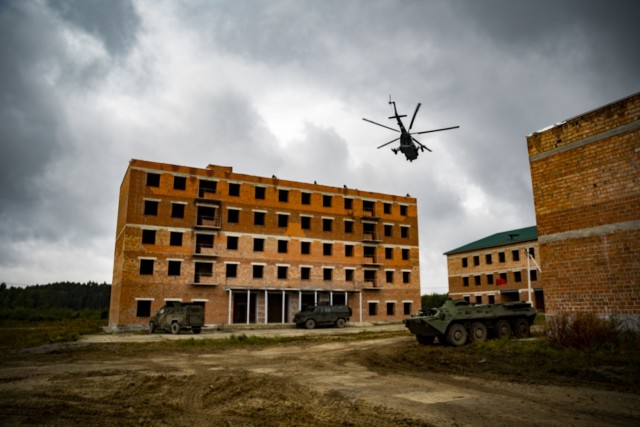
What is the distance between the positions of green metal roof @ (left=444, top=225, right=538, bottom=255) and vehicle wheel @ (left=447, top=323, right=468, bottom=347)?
101 ft

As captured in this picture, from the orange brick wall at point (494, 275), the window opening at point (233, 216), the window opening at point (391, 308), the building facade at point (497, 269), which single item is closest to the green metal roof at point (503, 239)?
the building facade at point (497, 269)

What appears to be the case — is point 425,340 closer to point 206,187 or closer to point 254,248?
point 254,248

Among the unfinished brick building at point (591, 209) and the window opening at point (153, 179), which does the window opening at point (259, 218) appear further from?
Result: the unfinished brick building at point (591, 209)

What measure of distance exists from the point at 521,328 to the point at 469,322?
2586mm

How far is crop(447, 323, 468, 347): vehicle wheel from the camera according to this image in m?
15.7

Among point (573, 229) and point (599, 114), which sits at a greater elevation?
point (599, 114)

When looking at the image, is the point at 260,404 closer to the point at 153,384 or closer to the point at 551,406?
the point at 153,384

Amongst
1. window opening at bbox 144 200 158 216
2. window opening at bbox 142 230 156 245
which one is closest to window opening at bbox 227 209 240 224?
window opening at bbox 144 200 158 216

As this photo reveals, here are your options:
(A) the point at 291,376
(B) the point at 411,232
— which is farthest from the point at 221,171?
(A) the point at 291,376

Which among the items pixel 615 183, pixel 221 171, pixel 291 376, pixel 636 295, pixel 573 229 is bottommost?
pixel 291 376

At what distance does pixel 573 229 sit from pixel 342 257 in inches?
1002

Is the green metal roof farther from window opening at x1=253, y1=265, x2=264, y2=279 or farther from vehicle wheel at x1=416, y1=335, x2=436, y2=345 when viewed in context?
vehicle wheel at x1=416, y1=335, x2=436, y2=345

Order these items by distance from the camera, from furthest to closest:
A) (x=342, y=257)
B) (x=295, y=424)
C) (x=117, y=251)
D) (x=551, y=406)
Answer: (x=342, y=257), (x=117, y=251), (x=551, y=406), (x=295, y=424)

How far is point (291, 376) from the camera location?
10.7 m
